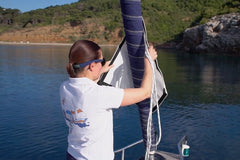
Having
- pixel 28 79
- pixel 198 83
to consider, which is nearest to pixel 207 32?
pixel 198 83

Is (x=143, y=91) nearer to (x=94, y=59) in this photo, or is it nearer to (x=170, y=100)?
(x=94, y=59)

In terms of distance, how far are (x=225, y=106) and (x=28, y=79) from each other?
12.0 m

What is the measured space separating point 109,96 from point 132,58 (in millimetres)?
946

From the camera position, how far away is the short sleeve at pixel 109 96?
171 centimetres

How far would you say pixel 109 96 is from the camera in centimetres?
171

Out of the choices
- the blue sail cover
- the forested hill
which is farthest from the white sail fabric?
the forested hill

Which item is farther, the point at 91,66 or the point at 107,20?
the point at 107,20

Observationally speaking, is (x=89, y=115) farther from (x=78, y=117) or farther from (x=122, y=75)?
(x=122, y=75)

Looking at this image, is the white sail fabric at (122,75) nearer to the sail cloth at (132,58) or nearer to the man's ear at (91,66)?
the sail cloth at (132,58)

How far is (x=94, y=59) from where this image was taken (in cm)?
179

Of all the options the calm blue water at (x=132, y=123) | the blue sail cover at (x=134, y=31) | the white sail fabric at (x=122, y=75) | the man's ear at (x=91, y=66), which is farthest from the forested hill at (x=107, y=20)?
the man's ear at (x=91, y=66)

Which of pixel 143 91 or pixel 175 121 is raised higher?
pixel 143 91

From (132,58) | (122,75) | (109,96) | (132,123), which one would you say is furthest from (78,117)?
(132,123)

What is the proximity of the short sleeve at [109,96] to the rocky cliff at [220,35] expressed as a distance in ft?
120
